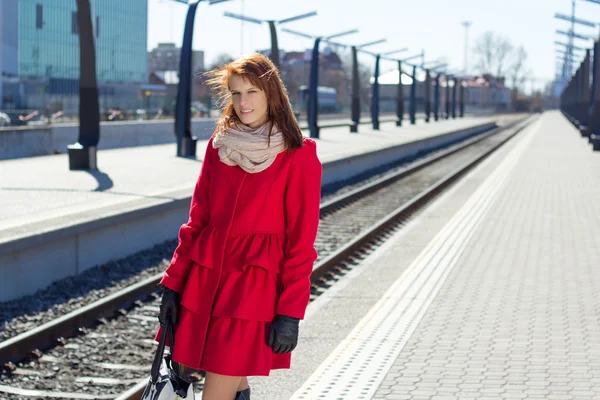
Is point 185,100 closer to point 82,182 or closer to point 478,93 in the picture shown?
point 82,182

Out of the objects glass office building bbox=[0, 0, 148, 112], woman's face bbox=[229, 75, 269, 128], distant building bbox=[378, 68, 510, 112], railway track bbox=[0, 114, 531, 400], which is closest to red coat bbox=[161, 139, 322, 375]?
woman's face bbox=[229, 75, 269, 128]

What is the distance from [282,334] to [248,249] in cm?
31

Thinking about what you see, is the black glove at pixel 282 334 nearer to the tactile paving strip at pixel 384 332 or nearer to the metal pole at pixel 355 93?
the tactile paving strip at pixel 384 332

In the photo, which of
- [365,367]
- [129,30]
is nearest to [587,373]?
[365,367]

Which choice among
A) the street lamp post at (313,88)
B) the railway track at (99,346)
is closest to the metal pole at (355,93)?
the street lamp post at (313,88)

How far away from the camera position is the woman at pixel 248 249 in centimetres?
346

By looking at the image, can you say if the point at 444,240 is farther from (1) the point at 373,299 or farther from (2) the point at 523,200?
(2) the point at 523,200

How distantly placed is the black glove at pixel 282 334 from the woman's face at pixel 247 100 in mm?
687

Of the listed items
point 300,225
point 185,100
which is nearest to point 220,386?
point 300,225

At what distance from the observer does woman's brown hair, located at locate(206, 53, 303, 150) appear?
3.53 m

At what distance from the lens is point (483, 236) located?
1266 cm

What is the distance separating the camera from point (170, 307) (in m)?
3.55

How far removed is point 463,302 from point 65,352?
10.4 feet

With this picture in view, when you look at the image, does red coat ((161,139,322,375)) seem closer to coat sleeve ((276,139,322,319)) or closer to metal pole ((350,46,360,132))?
coat sleeve ((276,139,322,319))
